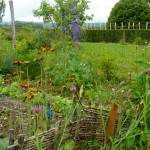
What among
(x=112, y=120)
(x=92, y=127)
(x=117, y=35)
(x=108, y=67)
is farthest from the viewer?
(x=117, y=35)

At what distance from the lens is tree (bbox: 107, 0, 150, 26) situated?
97.2 ft

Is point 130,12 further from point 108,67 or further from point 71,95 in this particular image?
point 71,95

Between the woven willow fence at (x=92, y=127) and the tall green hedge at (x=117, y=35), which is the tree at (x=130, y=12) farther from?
the woven willow fence at (x=92, y=127)

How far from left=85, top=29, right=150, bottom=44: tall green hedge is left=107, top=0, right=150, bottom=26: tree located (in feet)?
17.6

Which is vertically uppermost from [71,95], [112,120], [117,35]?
[117,35]

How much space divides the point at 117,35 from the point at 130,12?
6899 mm

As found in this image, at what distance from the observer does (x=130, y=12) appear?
30.1 meters

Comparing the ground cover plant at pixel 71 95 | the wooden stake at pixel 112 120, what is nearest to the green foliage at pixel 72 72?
the ground cover plant at pixel 71 95

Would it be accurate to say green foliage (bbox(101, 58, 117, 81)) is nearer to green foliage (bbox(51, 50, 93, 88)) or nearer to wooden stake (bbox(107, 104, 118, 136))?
green foliage (bbox(51, 50, 93, 88))

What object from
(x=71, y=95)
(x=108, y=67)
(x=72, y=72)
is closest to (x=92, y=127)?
(x=71, y=95)

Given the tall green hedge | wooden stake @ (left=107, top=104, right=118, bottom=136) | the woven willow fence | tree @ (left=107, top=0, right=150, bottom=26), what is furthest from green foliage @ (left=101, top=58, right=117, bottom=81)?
tree @ (left=107, top=0, right=150, bottom=26)

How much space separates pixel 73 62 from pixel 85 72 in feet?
0.85

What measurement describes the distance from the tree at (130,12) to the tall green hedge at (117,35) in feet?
17.6

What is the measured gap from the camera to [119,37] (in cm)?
2372
